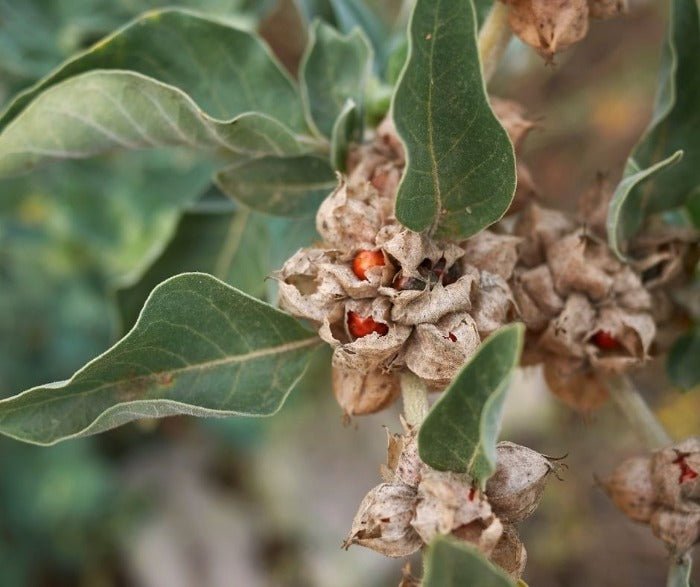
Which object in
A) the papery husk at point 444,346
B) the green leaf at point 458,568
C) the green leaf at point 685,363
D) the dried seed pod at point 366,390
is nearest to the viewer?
the green leaf at point 458,568

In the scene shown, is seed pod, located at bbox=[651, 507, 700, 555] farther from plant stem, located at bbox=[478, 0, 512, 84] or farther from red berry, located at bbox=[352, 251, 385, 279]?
plant stem, located at bbox=[478, 0, 512, 84]

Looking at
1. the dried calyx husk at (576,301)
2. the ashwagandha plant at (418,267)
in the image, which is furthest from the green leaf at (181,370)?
the dried calyx husk at (576,301)

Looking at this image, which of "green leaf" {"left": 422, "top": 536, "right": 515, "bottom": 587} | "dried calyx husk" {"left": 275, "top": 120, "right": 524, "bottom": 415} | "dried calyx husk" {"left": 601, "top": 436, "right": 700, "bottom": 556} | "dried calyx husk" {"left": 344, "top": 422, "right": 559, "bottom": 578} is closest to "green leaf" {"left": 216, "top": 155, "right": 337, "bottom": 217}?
"dried calyx husk" {"left": 275, "top": 120, "right": 524, "bottom": 415}

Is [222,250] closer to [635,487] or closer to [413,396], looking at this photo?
[413,396]

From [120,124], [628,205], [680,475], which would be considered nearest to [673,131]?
[628,205]

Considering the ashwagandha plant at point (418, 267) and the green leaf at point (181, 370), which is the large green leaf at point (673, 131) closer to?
the ashwagandha plant at point (418, 267)

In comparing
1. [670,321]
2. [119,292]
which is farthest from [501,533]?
[119,292]

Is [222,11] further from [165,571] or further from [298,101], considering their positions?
[165,571]

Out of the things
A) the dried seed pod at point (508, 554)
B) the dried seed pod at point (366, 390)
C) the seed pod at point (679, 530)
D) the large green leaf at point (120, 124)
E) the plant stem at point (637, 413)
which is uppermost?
the large green leaf at point (120, 124)
